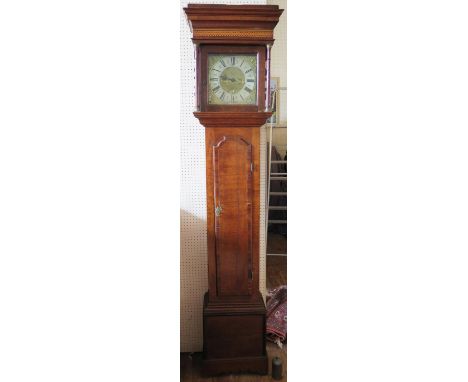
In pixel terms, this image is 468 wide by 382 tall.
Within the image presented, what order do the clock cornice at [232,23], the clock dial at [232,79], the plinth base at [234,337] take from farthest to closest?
the plinth base at [234,337] → the clock dial at [232,79] → the clock cornice at [232,23]

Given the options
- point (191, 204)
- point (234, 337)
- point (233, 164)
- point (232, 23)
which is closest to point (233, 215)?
point (233, 164)

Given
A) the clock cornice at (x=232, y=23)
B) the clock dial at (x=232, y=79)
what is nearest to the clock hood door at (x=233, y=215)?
the clock dial at (x=232, y=79)

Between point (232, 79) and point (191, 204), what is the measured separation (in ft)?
2.34

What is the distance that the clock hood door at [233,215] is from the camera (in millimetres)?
1995

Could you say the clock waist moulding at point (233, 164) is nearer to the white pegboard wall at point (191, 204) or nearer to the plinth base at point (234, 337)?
the plinth base at point (234, 337)

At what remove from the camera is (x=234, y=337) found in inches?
84.1

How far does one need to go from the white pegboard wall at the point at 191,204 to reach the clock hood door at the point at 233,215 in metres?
0.28

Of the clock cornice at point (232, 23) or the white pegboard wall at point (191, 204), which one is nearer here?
the clock cornice at point (232, 23)

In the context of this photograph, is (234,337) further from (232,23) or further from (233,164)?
(232,23)

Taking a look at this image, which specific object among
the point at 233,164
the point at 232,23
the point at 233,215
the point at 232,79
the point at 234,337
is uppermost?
the point at 232,23

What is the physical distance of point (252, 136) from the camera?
6.53ft

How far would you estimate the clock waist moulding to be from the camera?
6.10ft
